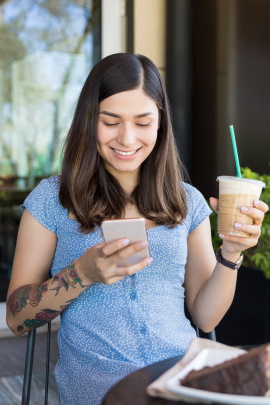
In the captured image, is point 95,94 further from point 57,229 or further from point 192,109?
point 192,109

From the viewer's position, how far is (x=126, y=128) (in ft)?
5.78

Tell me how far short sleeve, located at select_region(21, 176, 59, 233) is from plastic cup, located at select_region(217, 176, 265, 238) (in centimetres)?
53

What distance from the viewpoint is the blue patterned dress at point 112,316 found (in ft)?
5.51

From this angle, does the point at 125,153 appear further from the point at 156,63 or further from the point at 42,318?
the point at 156,63

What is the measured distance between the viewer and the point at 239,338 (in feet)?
10.9

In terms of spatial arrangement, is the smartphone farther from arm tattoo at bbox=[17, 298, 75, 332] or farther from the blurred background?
the blurred background

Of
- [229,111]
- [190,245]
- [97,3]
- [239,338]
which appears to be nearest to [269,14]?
[229,111]

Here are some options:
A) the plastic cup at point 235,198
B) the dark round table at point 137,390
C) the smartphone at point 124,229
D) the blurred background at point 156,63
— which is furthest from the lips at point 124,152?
the blurred background at point 156,63

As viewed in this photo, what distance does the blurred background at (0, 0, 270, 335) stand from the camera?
4.13 meters

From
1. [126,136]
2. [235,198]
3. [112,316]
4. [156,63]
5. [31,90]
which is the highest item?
[156,63]

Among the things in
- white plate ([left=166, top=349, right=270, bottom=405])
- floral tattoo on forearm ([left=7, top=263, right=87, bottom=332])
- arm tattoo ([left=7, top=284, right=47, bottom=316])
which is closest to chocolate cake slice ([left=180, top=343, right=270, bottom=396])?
white plate ([left=166, top=349, right=270, bottom=405])

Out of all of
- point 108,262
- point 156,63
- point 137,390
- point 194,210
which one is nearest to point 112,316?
point 108,262

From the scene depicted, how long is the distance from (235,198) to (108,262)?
1.09 feet

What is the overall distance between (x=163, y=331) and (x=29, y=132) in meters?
4.42
